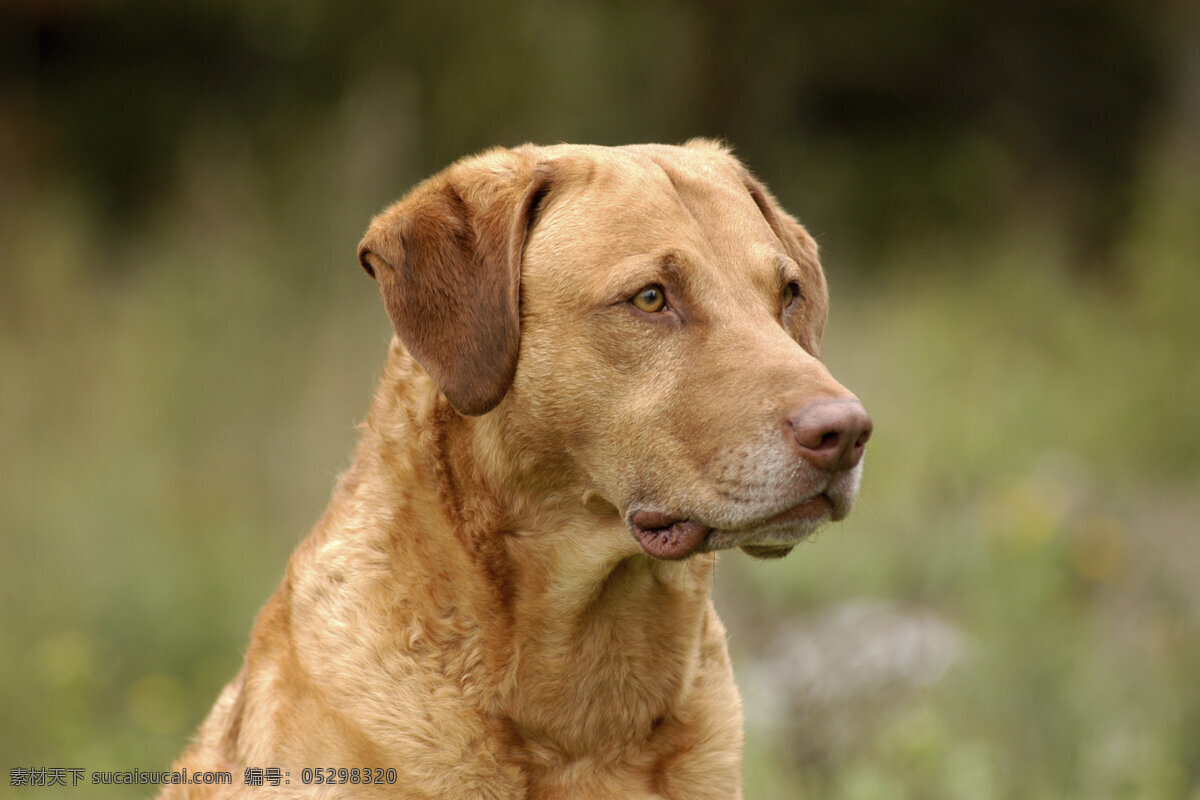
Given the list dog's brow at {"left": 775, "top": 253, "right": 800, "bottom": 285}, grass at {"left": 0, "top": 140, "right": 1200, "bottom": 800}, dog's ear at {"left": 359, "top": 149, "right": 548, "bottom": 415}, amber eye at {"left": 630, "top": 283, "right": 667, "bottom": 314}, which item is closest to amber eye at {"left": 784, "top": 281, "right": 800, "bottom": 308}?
dog's brow at {"left": 775, "top": 253, "right": 800, "bottom": 285}

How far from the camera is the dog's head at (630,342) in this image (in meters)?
3.00

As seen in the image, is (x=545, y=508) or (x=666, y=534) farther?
(x=545, y=508)

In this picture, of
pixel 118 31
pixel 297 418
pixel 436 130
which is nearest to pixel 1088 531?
pixel 297 418

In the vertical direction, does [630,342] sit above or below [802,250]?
below

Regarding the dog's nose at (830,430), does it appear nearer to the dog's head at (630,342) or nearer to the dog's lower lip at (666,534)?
the dog's head at (630,342)

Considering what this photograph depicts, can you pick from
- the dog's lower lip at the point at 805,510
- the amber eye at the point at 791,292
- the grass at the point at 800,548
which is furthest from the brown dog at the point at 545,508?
the grass at the point at 800,548

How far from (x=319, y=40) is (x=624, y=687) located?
27.2 feet

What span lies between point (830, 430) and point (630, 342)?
56 cm

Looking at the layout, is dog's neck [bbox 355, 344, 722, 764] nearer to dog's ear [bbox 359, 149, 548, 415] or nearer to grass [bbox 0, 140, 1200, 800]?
dog's ear [bbox 359, 149, 548, 415]

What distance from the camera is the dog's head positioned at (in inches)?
118

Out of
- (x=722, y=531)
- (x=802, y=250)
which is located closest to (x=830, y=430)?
(x=722, y=531)

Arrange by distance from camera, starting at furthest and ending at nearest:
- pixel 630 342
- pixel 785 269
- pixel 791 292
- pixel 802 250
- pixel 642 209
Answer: pixel 802 250 → pixel 791 292 → pixel 785 269 → pixel 642 209 → pixel 630 342

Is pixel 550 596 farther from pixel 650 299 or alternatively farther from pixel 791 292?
pixel 791 292

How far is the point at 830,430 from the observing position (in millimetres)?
2883
